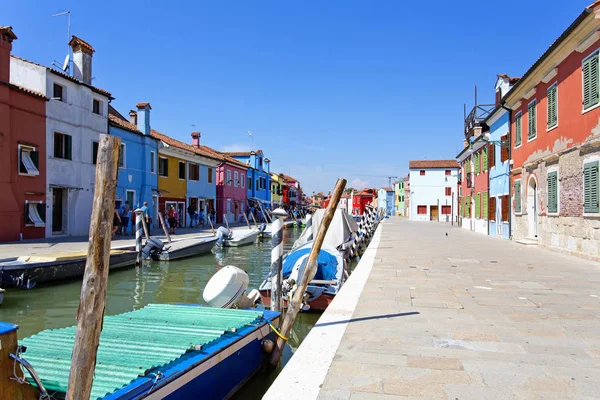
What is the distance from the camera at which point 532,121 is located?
15.9 metres

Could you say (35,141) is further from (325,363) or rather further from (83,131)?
(325,363)

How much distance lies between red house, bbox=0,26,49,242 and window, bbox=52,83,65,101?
902mm

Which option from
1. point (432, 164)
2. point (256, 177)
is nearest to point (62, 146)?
point (256, 177)

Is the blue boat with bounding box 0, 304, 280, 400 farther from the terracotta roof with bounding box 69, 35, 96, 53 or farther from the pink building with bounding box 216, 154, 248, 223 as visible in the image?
the pink building with bounding box 216, 154, 248, 223

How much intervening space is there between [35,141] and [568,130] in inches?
763

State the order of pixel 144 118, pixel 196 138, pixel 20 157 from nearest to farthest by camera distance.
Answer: pixel 20 157, pixel 144 118, pixel 196 138

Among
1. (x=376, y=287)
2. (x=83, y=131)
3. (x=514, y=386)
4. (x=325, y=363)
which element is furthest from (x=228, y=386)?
(x=83, y=131)

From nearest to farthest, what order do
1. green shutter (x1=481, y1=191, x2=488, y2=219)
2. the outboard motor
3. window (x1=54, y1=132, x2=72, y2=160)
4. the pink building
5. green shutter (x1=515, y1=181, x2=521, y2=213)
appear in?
green shutter (x1=515, y1=181, x2=521, y2=213)
window (x1=54, y1=132, x2=72, y2=160)
the outboard motor
green shutter (x1=481, y1=191, x2=488, y2=219)
the pink building

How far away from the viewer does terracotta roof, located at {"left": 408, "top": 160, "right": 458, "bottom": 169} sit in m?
55.6

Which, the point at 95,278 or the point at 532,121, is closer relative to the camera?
the point at 95,278

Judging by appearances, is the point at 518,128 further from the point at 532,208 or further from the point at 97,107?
the point at 97,107

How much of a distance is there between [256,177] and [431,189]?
22.3 meters

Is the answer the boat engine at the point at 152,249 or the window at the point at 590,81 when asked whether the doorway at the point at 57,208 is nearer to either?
the boat engine at the point at 152,249

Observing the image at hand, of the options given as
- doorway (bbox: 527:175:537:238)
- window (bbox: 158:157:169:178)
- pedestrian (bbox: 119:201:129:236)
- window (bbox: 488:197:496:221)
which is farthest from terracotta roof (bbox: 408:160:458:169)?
pedestrian (bbox: 119:201:129:236)
